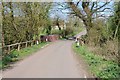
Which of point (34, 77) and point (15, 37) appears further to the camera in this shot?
point (15, 37)

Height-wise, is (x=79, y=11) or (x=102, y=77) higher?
(x=79, y=11)

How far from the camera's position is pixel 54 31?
81500 mm

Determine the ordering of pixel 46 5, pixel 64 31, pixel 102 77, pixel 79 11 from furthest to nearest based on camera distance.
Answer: pixel 64 31 < pixel 79 11 < pixel 46 5 < pixel 102 77

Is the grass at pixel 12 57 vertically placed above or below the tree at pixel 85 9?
below

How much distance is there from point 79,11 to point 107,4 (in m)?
4.70

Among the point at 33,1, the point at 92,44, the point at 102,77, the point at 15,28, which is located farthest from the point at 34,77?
the point at 33,1

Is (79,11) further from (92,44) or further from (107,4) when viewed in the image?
(92,44)

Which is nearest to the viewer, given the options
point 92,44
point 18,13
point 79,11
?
point 92,44

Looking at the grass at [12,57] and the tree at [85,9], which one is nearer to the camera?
the grass at [12,57]

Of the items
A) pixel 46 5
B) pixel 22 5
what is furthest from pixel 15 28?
pixel 46 5

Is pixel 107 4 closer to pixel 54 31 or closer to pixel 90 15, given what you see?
pixel 90 15

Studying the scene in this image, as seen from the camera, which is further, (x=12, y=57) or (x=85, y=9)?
(x=85, y=9)

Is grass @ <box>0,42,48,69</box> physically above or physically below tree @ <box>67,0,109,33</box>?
below

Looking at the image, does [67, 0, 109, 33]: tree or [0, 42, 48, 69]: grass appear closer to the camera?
[0, 42, 48, 69]: grass
